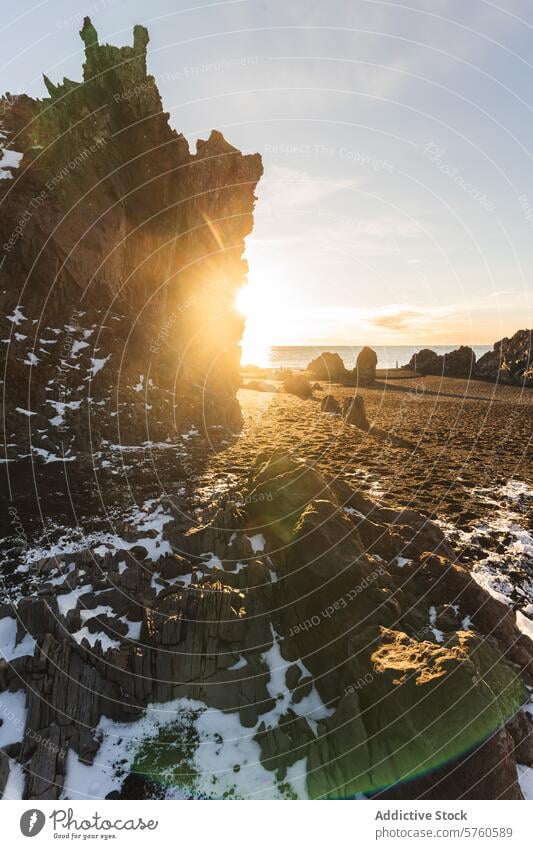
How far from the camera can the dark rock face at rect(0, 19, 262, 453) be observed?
31.4 m

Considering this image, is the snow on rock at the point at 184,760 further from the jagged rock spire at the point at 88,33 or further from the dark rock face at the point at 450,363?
the dark rock face at the point at 450,363

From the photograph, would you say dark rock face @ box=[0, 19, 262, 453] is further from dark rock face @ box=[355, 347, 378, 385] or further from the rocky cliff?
the rocky cliff

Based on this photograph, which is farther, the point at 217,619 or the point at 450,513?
the point at 450,513

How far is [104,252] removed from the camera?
36.0 meters

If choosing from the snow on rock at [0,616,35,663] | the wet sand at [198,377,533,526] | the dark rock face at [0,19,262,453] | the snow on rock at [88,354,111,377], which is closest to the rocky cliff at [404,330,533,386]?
the wet sand at [198,377,533,526]

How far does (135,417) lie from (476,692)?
105 ft

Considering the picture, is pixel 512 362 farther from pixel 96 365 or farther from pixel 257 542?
pixel 257 542

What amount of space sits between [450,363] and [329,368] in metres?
33.4

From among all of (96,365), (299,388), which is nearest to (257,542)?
(96,365)

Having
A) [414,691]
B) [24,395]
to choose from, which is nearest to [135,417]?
[24,395]

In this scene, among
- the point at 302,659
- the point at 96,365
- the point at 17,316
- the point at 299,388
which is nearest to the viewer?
the point at 302,659

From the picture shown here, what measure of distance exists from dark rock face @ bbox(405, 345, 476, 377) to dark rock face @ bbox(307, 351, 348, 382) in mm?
24312

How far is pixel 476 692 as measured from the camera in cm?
798
